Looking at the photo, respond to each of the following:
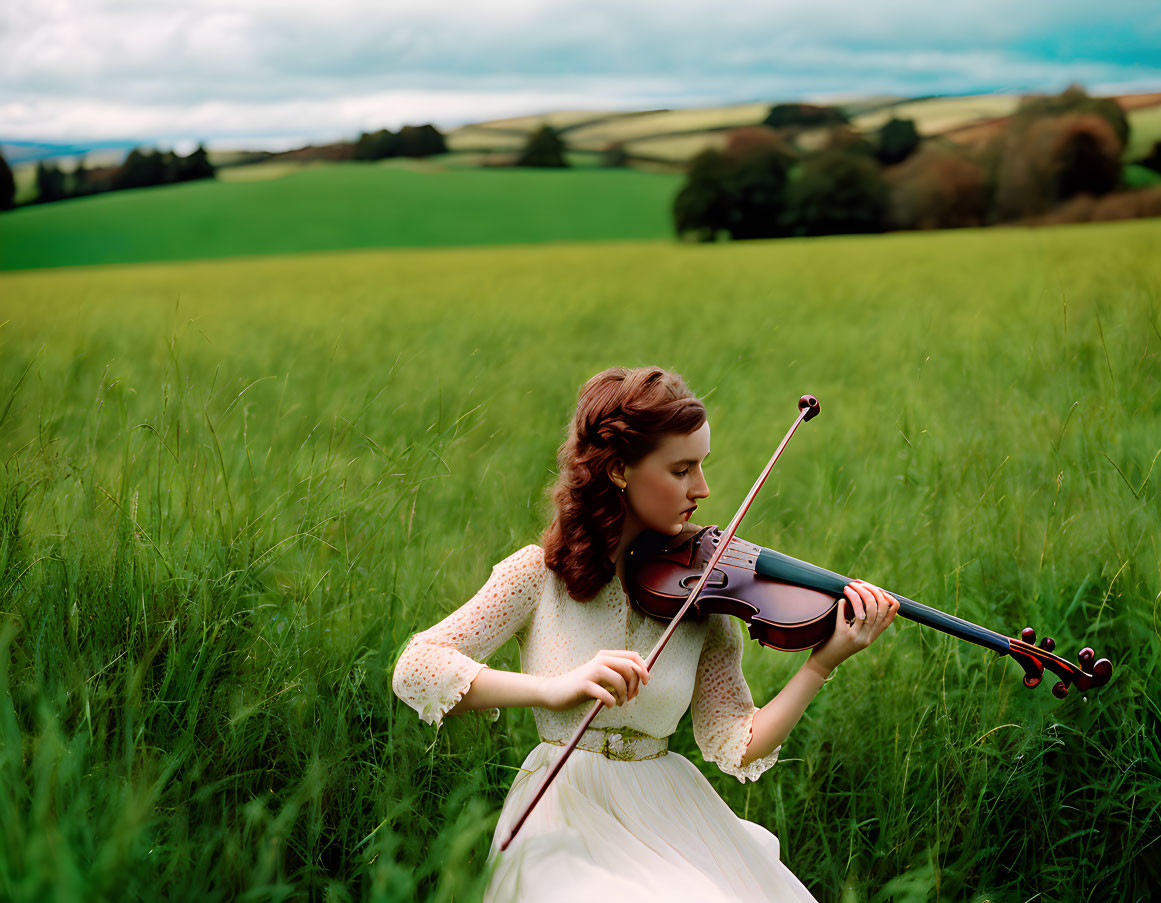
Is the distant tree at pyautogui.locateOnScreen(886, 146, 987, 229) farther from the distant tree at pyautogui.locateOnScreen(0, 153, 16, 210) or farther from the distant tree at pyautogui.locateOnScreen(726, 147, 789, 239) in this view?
the distant tree at pyautogui.locateOnScreen(0, 153, 16, 210)

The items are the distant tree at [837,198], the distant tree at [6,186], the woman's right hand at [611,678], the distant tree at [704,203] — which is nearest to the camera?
the woman's right hand at [611,678]

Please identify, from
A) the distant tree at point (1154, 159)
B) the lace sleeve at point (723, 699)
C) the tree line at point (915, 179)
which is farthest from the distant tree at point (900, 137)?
the lace sleeve at point (723, 699)

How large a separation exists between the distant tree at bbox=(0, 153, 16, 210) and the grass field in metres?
15.7

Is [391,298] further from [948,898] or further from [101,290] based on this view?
[948,898]

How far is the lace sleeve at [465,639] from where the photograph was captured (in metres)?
1.78

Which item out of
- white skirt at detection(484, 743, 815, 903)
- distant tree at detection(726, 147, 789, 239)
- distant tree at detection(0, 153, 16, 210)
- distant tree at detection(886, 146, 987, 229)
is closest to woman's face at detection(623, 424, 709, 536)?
white skirt at detection(484, 743, 815, 903)

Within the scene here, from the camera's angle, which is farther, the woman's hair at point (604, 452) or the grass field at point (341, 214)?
the grass field at point (341, 214)

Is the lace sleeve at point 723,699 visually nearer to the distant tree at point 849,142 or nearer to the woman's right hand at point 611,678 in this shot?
the woman's right hand at point 611,678

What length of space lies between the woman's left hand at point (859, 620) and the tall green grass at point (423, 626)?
0.72 metres

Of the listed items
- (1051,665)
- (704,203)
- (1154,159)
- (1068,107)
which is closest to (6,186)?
(1051,665)

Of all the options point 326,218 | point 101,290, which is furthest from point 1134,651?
point 326,218

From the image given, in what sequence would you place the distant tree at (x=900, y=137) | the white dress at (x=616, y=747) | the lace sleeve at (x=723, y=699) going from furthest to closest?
the distant tree at (x=900, y=137)
the lace sleeve at (x=723, y=699)
the white dress at (x=616, y=747)

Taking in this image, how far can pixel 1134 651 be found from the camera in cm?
261

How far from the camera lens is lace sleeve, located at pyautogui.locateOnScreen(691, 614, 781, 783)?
6.55 ft
